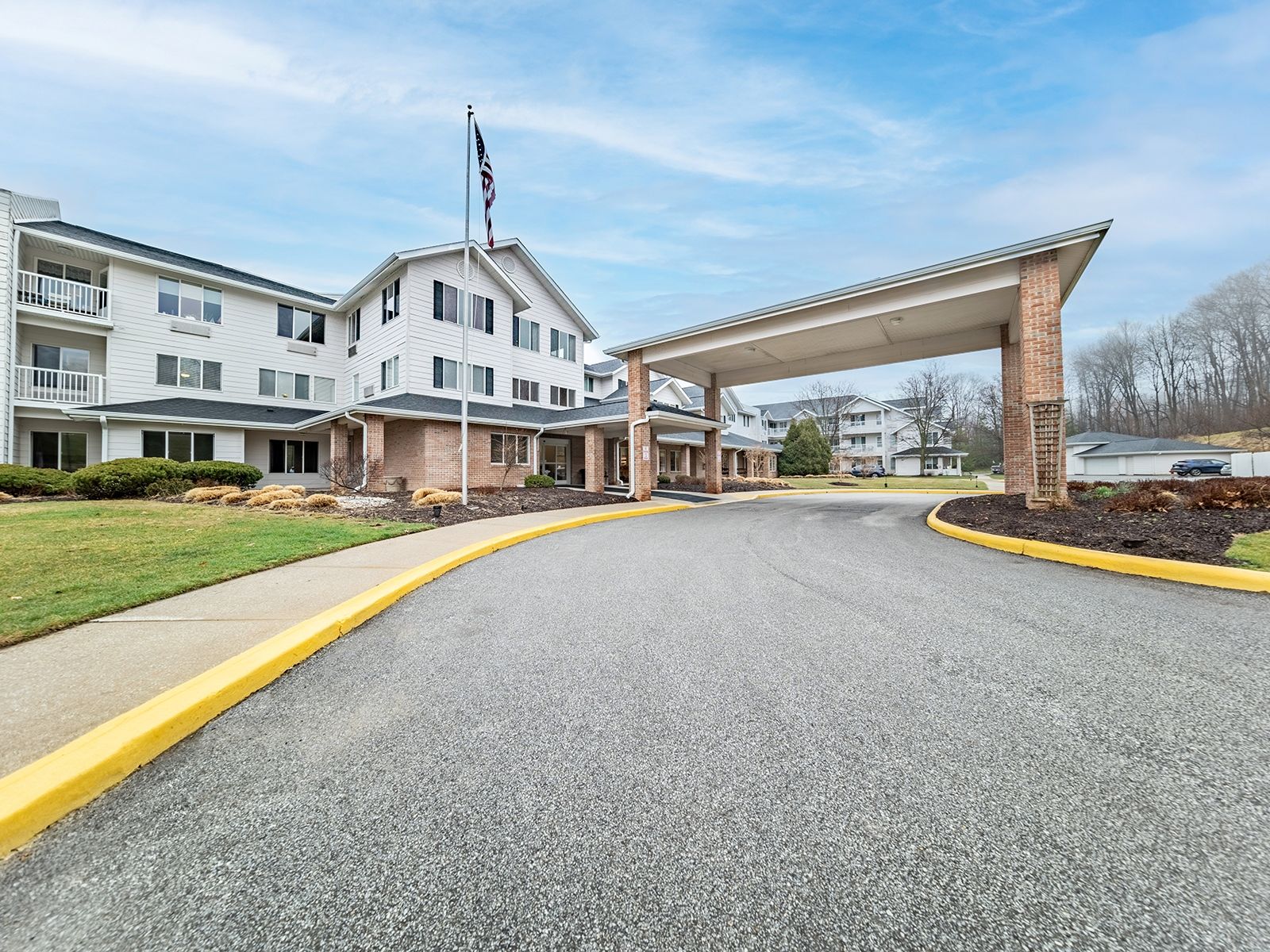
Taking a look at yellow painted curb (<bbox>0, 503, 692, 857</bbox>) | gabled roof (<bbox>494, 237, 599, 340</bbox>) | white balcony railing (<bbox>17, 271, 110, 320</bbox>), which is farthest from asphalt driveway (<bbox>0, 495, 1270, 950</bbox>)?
white balcony railing (<bbox>17, 271, 110, 320</bbox>)

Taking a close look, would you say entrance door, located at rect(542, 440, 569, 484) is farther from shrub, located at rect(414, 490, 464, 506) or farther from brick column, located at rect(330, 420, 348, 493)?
shrub, located at rect(414, 490, 464, 506)

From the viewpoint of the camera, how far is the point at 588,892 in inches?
60.9

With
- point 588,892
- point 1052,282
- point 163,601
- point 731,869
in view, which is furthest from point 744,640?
point 1052,282

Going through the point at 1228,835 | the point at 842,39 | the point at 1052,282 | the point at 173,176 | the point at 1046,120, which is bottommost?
the point at 1228,835

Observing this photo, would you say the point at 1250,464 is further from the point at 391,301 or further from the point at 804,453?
the point at 391,301

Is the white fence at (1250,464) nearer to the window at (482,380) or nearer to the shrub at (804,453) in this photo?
the shrub at (804,453)

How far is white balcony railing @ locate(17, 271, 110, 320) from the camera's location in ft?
58.3

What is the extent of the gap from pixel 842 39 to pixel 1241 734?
14.7 m

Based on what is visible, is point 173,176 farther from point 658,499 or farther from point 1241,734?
point 1241,734

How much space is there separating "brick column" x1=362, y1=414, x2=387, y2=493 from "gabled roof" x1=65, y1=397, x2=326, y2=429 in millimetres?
6179

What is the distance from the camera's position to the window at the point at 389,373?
19844mm

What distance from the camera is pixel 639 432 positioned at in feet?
61.2

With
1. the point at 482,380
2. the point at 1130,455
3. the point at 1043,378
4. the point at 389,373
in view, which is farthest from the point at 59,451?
the point at 1130,455

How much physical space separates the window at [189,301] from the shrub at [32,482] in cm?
869
